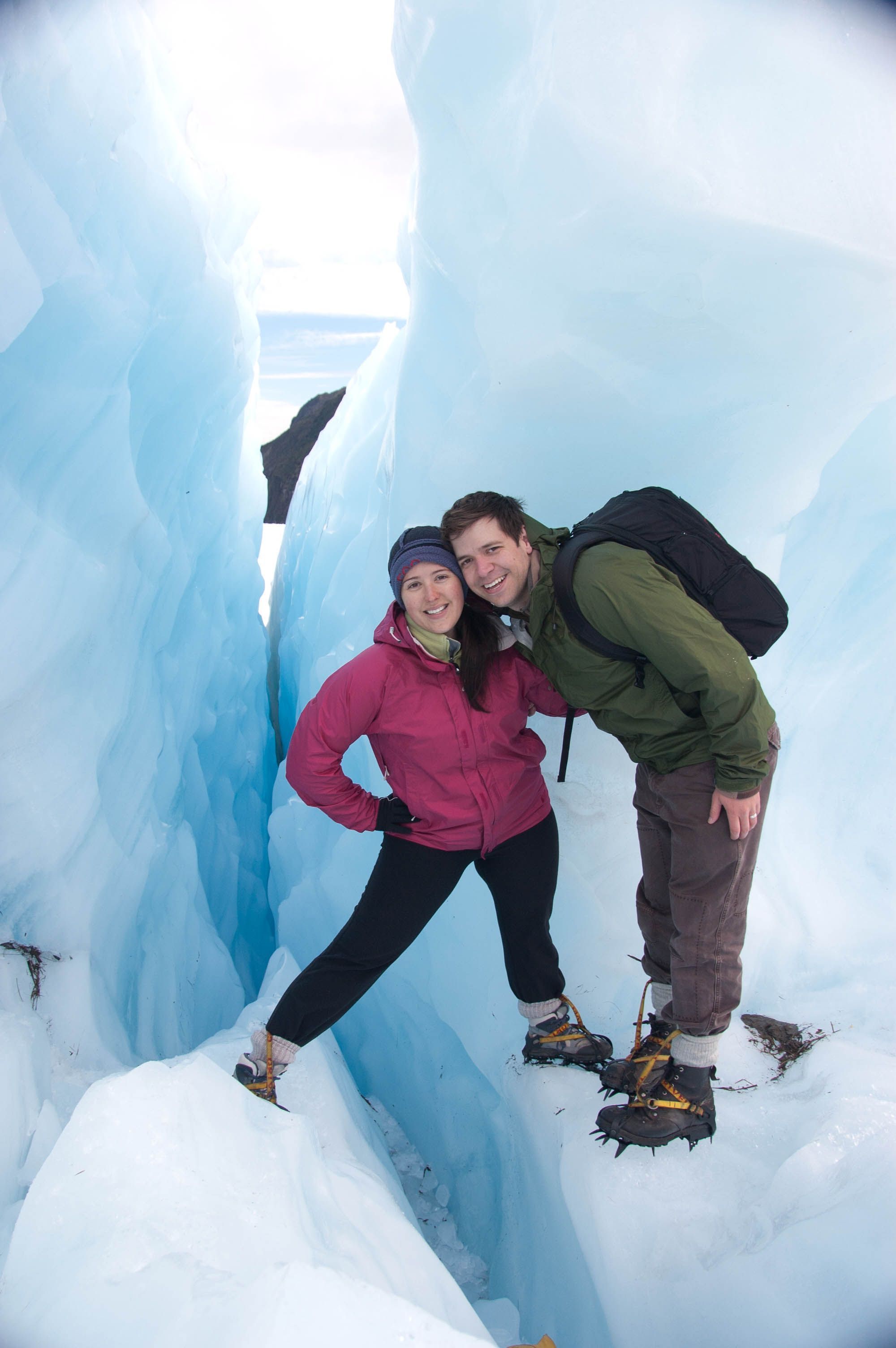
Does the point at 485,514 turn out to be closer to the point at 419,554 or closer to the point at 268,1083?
the point at 419,554

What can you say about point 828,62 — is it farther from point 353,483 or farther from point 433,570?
point 353,483

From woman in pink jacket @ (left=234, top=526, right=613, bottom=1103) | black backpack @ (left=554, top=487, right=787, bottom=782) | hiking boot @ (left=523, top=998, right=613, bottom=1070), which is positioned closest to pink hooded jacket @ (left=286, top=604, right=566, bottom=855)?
woman in pink jacket @ (left=234, top=526, right=613, bottom=1103)

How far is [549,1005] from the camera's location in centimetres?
191

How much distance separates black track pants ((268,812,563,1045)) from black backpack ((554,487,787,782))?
60 cm

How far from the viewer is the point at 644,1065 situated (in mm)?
1706

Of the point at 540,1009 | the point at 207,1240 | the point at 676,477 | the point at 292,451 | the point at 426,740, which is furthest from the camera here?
the point at 292,451

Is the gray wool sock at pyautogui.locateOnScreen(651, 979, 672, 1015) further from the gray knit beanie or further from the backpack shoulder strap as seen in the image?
the gray knit beanie

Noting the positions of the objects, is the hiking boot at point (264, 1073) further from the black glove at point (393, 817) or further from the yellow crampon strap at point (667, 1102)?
the yellow crampon strap at point (667, 1102)

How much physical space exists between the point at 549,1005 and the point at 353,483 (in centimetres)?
247

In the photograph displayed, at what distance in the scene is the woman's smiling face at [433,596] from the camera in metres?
1.58

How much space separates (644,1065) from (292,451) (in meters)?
19.7

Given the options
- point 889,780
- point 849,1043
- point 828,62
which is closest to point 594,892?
point 849,1043

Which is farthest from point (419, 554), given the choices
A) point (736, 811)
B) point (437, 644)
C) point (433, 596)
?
point (736, 811)

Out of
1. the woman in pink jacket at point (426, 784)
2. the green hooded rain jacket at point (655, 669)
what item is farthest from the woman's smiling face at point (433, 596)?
the green hooded rain jacket at point (655, 669)
